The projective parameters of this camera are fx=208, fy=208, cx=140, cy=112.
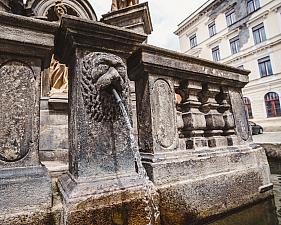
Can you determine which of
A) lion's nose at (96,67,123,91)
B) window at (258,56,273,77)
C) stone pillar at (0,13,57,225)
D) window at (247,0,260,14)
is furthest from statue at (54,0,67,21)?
window at (247,0,260,14)

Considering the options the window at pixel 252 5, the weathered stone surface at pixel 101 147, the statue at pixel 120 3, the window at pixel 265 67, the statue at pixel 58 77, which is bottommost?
the weathered stone surface at pixel 101 147

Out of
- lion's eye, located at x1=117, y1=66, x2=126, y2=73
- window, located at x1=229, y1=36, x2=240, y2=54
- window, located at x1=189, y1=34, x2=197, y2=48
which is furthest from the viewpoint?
window, located at x1=189, y1=34, x2=197, y2=48

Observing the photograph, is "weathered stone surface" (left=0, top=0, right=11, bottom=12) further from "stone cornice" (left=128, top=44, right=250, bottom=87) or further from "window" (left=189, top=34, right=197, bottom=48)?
"window" (left=189, top=34, right=197, bottom=48)

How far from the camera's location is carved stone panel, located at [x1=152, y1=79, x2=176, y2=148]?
82.6 inches

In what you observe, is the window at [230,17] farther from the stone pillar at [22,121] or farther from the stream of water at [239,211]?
the stone pillar at [22,121]

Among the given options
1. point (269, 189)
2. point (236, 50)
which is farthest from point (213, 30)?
point (269, 189)

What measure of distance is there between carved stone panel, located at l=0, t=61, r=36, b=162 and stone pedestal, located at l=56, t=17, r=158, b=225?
1.10 feet

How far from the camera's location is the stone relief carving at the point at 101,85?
170 centimetres

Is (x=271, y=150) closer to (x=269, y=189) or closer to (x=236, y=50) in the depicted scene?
(x=269, y=189)

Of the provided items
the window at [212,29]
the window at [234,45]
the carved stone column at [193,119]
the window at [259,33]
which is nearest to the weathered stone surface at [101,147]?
the carved stone column at [193,119]

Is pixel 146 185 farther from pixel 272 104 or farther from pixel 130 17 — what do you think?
pixel 272 104

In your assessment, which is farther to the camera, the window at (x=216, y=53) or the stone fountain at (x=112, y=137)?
the window at (x=216, y=53)

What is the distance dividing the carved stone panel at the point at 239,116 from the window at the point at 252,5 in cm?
2351

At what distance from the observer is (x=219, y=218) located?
2.16 m
